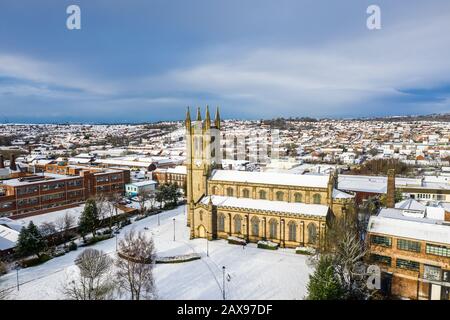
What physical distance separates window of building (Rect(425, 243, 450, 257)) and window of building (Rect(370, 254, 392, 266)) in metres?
3.05

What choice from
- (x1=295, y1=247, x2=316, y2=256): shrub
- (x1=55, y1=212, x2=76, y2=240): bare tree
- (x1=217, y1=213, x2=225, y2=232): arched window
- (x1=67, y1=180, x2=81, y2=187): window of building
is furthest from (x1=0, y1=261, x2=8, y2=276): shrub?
(x1=67, y1=180, x2=81, y2=187): window of building

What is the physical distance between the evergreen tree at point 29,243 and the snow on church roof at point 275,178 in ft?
70.3

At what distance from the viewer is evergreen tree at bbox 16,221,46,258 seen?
33750 millimetres

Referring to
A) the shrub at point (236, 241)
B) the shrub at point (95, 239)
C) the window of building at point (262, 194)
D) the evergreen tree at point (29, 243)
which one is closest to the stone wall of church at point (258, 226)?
the shrub at point (236, 241)

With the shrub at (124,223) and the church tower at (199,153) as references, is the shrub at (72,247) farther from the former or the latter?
the church tower at (199,153)

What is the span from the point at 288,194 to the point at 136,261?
2073cm

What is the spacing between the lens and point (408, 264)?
26172 millimetres

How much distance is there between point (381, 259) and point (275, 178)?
16.3m

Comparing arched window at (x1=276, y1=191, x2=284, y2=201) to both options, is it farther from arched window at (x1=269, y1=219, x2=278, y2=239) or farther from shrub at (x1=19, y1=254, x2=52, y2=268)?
shrub at (x1=19, y1=254, x2=52, y2=268)

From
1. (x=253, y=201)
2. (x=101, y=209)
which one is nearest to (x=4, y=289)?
(x=101, y=209)

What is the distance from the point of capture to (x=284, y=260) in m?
33.6

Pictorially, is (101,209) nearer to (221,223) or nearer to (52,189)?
(52,189)
